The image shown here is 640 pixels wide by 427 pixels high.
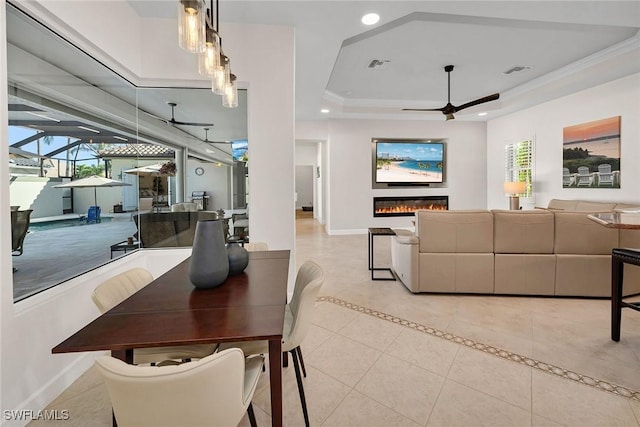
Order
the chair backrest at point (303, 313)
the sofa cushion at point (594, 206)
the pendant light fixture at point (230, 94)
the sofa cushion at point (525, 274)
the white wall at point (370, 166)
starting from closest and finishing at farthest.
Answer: the chair backrest at point (303, 313) → the pendant light fixture at point (230, 94) → the sofa cushion at point (525, 274) → the sofa cushion at point (594, 206) → the white wall at point (370, 166)

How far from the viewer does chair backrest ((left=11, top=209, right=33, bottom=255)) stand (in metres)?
1.68

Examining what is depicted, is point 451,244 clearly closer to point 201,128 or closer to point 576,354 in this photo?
point 576,354

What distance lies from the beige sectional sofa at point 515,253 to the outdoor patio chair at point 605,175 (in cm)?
227

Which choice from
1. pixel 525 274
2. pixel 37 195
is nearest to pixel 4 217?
pixel 37 195

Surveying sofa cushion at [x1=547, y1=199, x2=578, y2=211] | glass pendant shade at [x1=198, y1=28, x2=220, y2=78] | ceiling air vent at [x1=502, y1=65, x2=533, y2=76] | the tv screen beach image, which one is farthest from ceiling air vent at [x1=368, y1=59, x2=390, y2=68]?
sofa cushion at [x1=547, y1=199, x2=578, y2=211]

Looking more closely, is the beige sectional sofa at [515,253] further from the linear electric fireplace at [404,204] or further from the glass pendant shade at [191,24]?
the linear electric fireplace at [404,204]

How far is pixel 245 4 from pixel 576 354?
3972 mm

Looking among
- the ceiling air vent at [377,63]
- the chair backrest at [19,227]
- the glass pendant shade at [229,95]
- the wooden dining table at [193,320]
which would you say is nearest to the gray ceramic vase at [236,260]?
the wooden dining table at [193,320]

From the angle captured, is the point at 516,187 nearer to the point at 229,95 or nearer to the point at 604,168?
the point at 604,168

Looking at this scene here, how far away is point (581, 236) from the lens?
3.05 m

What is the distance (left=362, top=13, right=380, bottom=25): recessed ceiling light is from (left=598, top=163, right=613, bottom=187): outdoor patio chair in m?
4.66

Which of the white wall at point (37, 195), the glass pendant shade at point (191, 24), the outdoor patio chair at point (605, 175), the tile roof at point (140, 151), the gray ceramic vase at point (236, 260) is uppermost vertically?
the glass pendant shade at point (191, 24)

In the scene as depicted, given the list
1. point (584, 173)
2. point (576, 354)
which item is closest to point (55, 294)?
point (576, 354)

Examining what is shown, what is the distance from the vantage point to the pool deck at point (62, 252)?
1.80 meters
